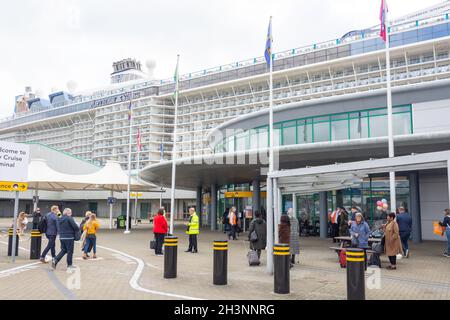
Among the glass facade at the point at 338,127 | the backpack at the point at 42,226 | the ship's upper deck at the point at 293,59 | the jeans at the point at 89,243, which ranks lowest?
the jeans at the point at 89,243

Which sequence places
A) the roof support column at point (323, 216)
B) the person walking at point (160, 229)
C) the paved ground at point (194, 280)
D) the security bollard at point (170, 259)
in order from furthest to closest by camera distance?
1. the roof support column at point (323, 216)
2. the person walking at point (160, 229)
3. the security bollard at point (170, 259)
4. the paved ground at point (194, 280)

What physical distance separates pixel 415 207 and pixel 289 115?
8072mm

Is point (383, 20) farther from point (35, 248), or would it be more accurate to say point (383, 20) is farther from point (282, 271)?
point (35, 248)

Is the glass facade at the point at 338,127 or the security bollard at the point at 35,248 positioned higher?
the glass facade at the point at 338,127

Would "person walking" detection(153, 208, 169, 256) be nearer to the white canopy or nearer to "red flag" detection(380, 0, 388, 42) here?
"red flag" detection(380, 0, 388, 42)

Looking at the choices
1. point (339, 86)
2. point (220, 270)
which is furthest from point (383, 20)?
point (339, 86)

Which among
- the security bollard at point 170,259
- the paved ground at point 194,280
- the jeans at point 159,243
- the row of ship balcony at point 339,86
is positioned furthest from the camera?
the row of ship balcony at point 339,86

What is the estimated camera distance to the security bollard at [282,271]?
806 centimetres

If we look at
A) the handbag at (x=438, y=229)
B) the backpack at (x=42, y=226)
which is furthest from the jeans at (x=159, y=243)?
the handbag at (x=438, y=229)

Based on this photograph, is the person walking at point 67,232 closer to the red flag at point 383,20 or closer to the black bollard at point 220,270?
the black bollard at point 220,270

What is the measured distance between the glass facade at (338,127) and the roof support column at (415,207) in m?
2.43

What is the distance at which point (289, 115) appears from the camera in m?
22.6

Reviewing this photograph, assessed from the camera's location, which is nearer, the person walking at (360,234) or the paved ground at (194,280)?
the paved ground at (194,280)
